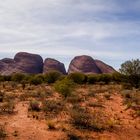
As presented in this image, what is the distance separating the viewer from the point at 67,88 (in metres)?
27.5

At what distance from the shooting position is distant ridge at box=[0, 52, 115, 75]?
135875mm

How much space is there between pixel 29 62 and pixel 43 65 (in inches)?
264

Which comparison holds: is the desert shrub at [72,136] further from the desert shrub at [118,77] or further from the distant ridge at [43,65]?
the distant ridge at [43,65]

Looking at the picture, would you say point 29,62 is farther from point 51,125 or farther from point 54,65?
point 51,125

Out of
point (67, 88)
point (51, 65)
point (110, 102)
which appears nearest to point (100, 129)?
point (110, 102)

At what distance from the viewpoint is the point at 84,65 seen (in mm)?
139375

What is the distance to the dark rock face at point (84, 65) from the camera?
137625mm

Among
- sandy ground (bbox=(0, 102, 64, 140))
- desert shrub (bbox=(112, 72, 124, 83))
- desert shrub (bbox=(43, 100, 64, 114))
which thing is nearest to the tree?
desert shrub (bbox=(112, 72, 124, 83))

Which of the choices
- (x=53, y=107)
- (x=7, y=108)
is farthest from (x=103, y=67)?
(x=7, y=108)

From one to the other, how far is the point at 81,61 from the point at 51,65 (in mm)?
13675

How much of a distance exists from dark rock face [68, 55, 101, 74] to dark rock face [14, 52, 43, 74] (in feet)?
47.8

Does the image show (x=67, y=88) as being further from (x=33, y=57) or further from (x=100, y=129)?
(x=33, y=57)

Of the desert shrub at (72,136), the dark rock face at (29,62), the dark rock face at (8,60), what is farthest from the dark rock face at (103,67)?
the desert shrub at (72,136)

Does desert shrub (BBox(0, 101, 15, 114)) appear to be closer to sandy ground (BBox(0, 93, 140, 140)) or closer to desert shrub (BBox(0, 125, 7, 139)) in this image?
sandy ground (BBox(0, 93, 140, 140))
